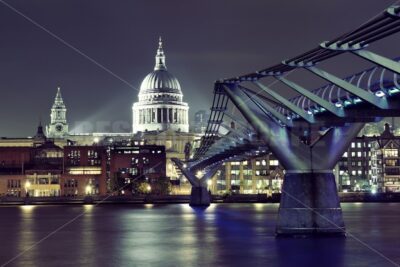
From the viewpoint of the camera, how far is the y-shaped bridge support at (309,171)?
57250 millimetres

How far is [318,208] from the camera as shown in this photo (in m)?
57.4

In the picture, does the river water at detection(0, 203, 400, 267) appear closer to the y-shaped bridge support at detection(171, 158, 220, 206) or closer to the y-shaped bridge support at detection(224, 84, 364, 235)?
the y-shaped bridge support at detection(224, 84, 364, 235)

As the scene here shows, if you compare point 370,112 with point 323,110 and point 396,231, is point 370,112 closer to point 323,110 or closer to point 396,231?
point 323,110

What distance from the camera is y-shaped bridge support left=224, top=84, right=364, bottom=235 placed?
2254 inches

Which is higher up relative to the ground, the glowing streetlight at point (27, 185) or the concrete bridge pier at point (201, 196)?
the glowing streetlight at point (27, 185)

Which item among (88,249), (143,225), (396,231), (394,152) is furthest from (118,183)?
(88,249)

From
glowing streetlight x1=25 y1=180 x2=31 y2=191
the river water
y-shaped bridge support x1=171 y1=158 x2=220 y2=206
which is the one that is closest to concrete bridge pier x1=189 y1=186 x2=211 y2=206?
y-shaped bridge support x1=171 y1=158 x2=220 y2=206

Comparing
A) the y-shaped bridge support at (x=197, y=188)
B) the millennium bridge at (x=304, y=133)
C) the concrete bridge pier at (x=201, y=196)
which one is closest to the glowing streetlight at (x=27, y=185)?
the y-shaped bridge support at (x=197, y=188)

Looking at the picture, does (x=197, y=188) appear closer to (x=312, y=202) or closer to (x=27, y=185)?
(x=27, y=185)

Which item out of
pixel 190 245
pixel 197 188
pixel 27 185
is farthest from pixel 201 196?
pixel 190 245

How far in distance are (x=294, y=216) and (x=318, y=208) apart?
2307 mm

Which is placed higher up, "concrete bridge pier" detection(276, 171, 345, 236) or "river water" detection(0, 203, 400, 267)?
"concrete bridge pier" detection(276, 171, 345, 236)

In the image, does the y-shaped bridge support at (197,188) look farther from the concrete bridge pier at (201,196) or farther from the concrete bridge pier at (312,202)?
the concrete bridge pier at (312,202)

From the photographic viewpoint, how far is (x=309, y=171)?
57.5 m
